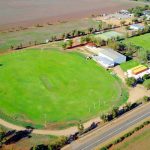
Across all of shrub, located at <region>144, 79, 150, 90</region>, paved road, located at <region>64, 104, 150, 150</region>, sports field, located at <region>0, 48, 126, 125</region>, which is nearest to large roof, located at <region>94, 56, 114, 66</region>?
sports field, located at <region>0, 48, 126, 125</region>

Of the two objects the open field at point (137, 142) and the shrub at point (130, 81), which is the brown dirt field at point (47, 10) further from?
the open field at point (137, 142)

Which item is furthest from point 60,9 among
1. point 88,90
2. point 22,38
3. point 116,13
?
point 88,90

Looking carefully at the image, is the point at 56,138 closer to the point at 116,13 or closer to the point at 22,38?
the point at 22,38

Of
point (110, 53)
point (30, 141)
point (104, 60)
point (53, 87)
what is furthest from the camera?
point (110, 53)

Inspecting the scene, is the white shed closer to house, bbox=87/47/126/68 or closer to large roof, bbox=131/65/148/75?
house, bbox=87/47/126/68

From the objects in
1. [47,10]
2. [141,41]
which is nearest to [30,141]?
[141,41]

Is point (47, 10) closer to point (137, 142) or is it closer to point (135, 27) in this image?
point (135, 27)

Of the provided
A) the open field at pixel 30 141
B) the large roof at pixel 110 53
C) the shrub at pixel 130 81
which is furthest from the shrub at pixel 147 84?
the open field at pixel 30 141
